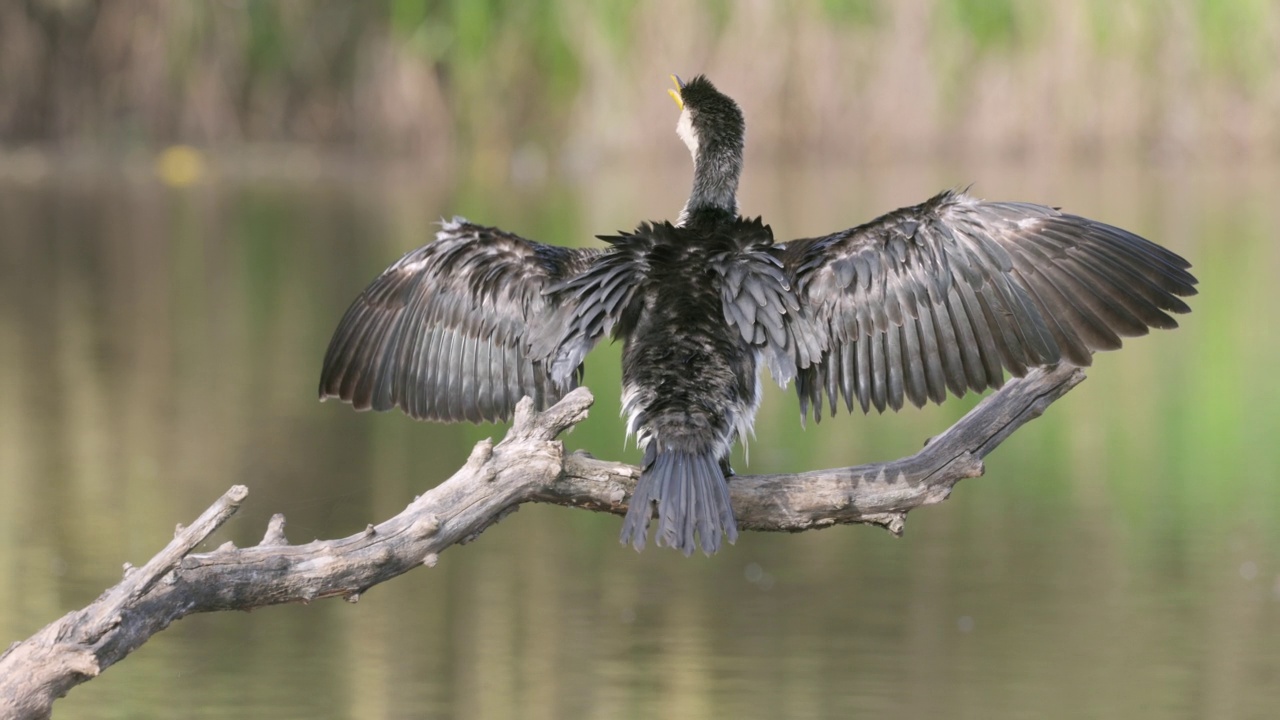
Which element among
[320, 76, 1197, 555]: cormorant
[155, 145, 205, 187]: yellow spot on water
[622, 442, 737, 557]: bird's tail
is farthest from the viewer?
[155, 145, 205, 187]: yellow spot on water

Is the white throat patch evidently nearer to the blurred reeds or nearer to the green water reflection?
the green water reflection

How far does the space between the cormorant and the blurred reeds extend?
14.3 m

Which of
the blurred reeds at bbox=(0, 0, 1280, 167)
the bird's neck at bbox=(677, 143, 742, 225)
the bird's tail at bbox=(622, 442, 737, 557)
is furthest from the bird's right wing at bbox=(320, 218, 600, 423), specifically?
the blurred reeds at bbox=(0, 0, 1280, 167)

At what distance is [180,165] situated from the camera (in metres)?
22.1

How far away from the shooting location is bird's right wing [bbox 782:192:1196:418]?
4.88 m

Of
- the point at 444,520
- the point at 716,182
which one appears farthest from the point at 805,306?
the point at 444,520

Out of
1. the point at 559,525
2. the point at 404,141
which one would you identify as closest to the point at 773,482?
the point at 559,525

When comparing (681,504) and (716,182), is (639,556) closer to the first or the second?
(716,182)

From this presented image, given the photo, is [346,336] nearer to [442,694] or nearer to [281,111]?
[442,694]

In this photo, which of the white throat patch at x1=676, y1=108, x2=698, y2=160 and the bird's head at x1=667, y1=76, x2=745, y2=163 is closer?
the bird's head at x1=667, y1=76, x2=745, y2=163

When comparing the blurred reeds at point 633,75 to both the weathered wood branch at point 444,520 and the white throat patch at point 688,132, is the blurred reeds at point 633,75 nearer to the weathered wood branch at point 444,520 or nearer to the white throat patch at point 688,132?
the white throat patch at point 688,132

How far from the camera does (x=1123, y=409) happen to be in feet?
35.9

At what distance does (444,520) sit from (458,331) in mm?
1084

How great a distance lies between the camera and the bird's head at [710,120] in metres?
5.50
